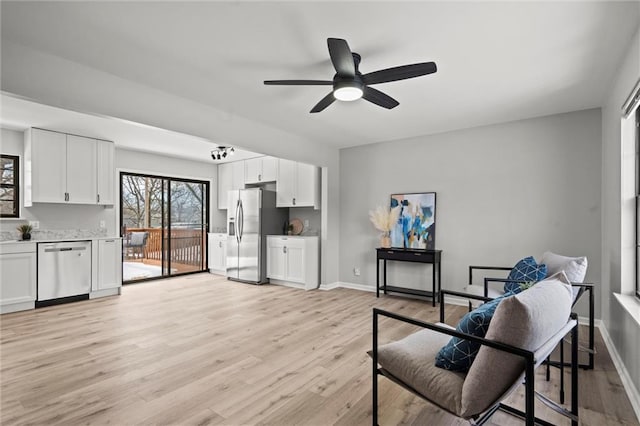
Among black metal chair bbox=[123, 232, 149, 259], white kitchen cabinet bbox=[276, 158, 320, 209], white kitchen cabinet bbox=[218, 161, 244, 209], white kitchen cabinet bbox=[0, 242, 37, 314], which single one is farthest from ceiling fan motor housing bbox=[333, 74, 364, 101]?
black metal chair bbox=[123, 232, 149, 259]

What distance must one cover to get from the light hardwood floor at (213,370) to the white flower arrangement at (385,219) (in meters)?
1.18

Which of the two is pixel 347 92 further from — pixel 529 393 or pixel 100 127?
pixel 100 127

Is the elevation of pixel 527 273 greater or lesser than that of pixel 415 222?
lesser

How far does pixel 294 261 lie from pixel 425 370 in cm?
420

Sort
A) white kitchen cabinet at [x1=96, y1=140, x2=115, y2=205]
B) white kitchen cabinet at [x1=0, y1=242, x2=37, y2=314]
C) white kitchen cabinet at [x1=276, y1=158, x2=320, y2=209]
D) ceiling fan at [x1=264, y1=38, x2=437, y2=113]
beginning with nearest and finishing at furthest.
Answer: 1. ceiling fan at [x1=264, y1=38, x2=437, y2=113]
2. white kitchen cabinet at [x1=0, y1=242, x2=37, y2=314]
3. white kitchen cabinet at [x1=96, y1=140, x2=115, y2=205]
4. white kitchen cabinet at [x1=276, y1=158, x2=320, y2=209]

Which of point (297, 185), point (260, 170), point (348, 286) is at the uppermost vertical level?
point (260, 170)

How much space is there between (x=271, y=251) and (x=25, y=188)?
12.5 ft

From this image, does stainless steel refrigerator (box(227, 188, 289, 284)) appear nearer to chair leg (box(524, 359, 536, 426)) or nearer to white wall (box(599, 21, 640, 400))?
white wall (box(599, 21, 640, 400))

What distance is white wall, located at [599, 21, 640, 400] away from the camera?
2.26 m

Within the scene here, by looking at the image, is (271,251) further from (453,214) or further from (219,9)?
(219,9)

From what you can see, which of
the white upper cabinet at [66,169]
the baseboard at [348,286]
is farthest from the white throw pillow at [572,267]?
the white upper cabinet at [66,169]

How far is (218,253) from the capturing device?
7.02 metres

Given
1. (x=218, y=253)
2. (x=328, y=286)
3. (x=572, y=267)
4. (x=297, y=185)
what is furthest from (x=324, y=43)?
(x=218, y=253)

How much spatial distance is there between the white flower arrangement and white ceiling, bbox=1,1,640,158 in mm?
1881
